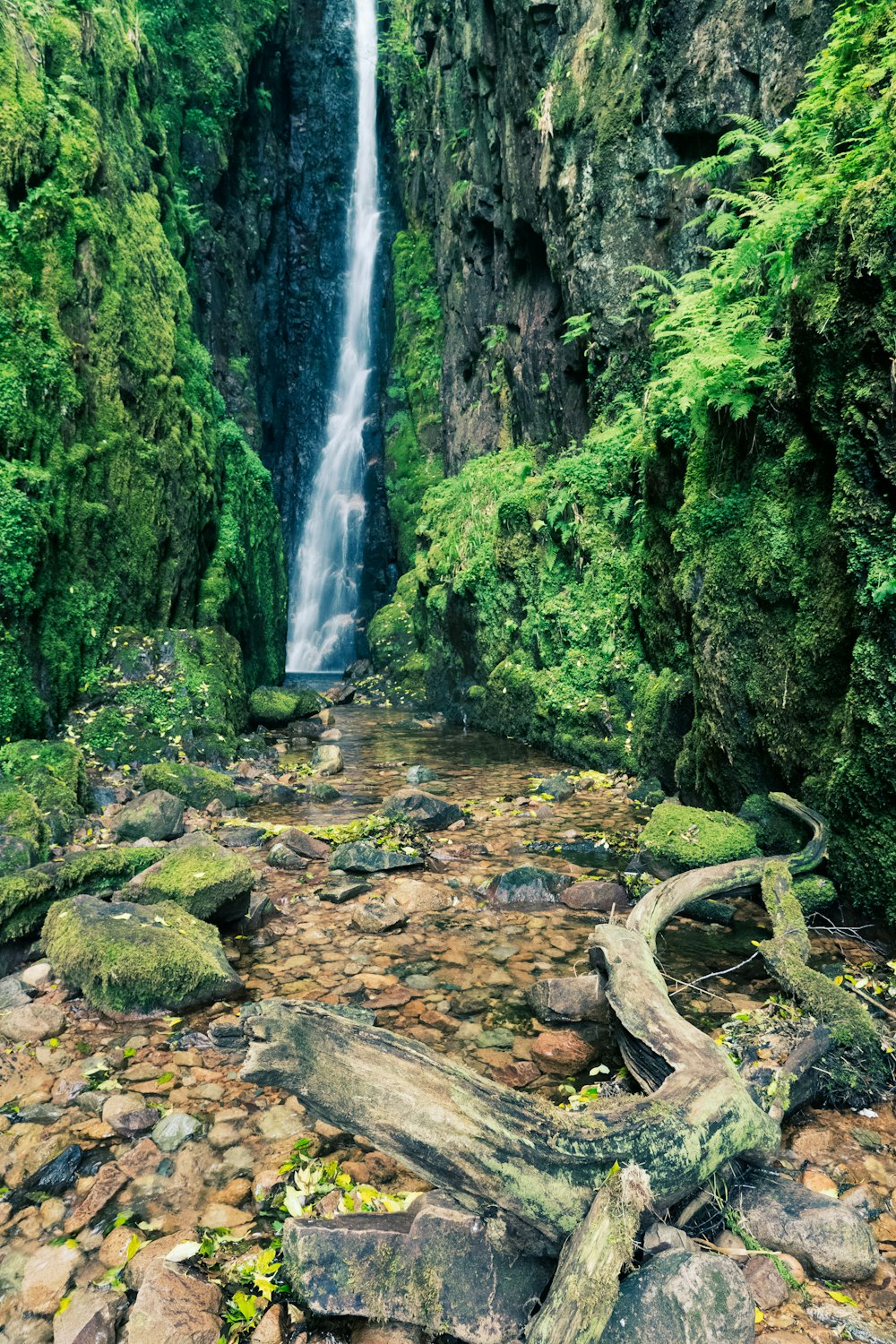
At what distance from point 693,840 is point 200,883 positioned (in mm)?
3279

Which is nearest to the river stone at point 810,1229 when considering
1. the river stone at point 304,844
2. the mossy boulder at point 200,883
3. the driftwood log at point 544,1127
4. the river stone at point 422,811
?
the driftwood log at point 544,1127

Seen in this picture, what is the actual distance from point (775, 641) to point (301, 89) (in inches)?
1231

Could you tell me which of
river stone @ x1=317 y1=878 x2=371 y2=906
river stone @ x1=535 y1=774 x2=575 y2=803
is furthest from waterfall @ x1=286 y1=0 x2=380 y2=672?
river stone @ x1=317 y1=878 x2=371 y2=906

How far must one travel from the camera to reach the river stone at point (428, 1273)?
6.06ft

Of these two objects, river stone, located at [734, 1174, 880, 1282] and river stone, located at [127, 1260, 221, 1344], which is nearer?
river stone, located at [127, 1260, 221, 1344]

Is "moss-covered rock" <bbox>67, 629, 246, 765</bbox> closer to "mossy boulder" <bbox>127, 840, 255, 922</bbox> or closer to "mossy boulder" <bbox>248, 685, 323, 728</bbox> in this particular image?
"mossy boulder" <bbox>248, 685, 323, 728</bbox>

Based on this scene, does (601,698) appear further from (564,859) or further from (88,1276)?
(88,1276)

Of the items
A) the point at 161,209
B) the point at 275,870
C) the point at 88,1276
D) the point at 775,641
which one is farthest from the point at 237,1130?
the point at 161,209

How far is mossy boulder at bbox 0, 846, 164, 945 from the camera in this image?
13.3 ft

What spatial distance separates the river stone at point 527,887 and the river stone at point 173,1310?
320cm

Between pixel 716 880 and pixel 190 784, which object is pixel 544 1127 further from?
pixel 190 784

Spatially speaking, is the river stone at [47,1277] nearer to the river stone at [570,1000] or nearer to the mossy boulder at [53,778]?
the river stone at [570,1000]

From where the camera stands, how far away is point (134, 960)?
11.9 feet

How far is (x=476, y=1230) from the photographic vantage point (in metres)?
1.93
